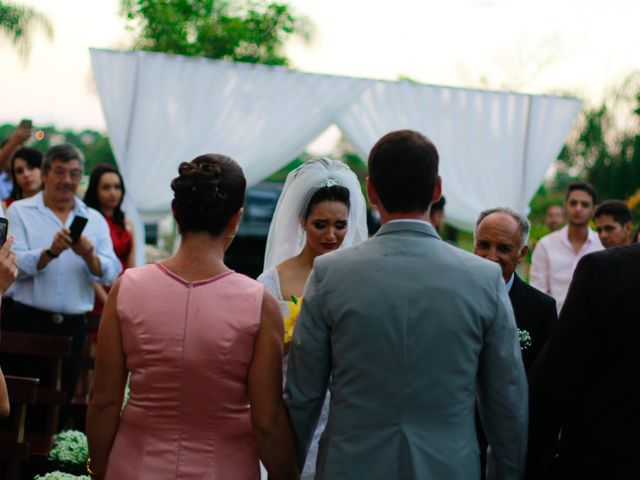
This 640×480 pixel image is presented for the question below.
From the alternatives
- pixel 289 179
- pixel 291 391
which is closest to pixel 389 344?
pixel 291 391

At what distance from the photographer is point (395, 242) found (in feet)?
9.61

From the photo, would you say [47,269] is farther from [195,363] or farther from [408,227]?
[408,227]

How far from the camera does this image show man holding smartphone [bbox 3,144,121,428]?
241 inches

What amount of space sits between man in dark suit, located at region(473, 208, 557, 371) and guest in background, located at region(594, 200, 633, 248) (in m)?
3.69

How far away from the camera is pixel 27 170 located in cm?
732

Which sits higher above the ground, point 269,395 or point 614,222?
point 614,222

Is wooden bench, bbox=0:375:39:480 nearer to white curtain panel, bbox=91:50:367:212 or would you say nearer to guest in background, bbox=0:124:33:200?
guest in background, bbox=0:124:33:200

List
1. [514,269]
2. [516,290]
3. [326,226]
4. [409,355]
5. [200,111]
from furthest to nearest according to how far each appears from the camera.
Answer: [200,111]
[326,226]
[514,269]
[516,290]
[409,355]

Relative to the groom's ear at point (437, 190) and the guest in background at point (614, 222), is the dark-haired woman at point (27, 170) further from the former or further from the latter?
the groom's ear at point (437, 190)

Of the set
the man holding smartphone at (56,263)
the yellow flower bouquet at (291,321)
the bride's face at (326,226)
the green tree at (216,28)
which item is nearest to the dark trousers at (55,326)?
the man holding smartphone at (56,263)

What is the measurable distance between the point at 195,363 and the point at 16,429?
7.08ft

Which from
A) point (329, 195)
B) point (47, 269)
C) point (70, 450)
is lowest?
point (70, 450)

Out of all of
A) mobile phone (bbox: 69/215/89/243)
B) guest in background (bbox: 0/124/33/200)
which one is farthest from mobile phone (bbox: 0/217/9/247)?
guest in background (bbox: 0/124/33/200)

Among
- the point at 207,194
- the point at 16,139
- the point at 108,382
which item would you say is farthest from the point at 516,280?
the point at 16,139
